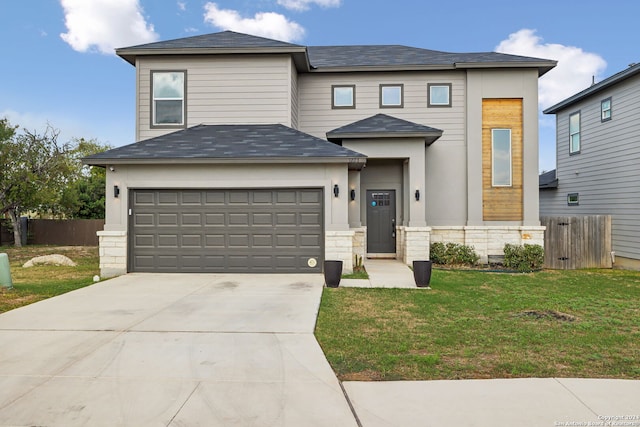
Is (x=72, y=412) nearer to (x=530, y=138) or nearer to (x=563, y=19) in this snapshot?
(x=530, y=138)

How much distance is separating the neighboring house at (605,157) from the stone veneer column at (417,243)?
7.14 metres

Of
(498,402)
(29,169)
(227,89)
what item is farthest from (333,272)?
(29,169)

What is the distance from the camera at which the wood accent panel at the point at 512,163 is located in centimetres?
1489

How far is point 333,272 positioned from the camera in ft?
32.1

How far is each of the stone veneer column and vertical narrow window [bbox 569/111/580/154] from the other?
9577mm

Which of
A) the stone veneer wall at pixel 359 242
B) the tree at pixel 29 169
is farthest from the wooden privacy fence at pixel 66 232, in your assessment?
the stone veneer wall at pixel 359 242

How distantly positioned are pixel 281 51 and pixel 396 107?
14.5 feet

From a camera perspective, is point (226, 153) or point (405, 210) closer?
point (226, 153)

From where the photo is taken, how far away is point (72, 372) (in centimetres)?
467

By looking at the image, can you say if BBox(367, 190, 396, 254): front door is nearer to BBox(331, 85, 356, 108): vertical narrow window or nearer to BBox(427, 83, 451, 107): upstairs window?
BBox(331, 85, 356, 108): vertical narrow window

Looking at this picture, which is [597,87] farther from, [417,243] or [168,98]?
[168,98]

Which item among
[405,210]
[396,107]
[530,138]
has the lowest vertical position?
[405,210]

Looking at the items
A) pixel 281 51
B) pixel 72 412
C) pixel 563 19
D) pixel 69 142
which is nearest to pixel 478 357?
pixel 72 412

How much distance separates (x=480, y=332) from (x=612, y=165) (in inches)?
539
